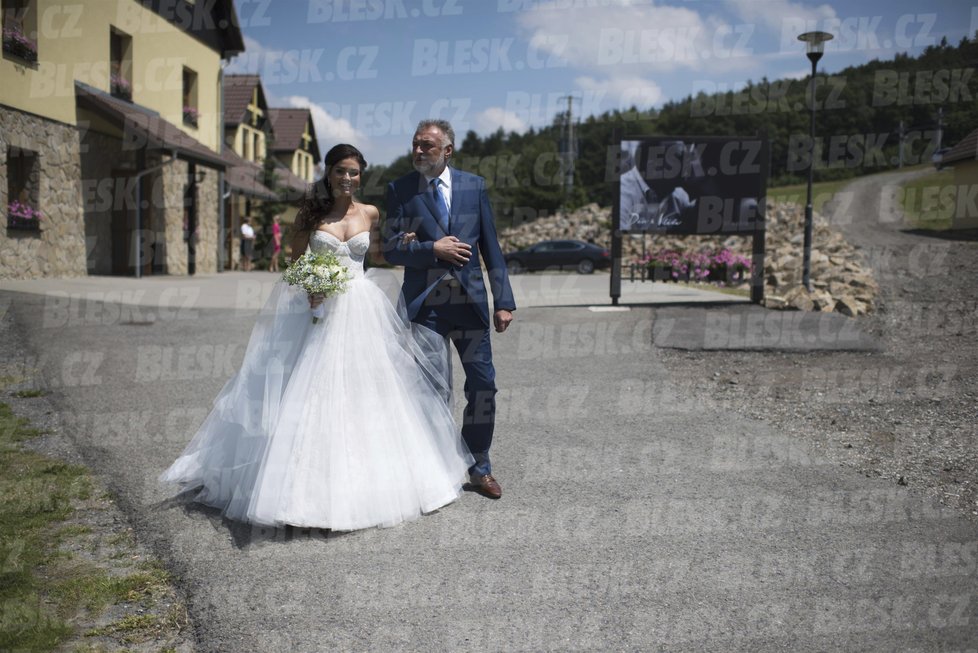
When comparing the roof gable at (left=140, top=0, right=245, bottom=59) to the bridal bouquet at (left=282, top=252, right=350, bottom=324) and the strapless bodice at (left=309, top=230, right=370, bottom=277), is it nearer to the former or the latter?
the strapless bodice at (left=309, top=230, right=370, bottom=277)

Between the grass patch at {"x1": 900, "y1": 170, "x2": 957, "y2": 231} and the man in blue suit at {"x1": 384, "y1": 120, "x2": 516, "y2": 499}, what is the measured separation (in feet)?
102

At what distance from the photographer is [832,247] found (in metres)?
26.6

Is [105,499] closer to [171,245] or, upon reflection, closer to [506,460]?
[506,460]

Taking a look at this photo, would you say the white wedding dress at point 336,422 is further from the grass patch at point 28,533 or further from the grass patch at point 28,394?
the grass patch at point 28,394

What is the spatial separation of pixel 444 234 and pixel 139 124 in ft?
56.2

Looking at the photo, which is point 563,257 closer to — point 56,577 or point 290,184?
point 290,184

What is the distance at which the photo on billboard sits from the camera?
14.7 meters

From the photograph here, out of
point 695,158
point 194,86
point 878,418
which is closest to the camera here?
point 878,418

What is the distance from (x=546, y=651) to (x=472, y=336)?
2.29 m

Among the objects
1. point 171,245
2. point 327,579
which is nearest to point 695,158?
point 327,579

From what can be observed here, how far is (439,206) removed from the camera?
472 cm

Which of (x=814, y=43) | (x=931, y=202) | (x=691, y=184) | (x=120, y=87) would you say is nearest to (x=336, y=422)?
(x=691, y=184)

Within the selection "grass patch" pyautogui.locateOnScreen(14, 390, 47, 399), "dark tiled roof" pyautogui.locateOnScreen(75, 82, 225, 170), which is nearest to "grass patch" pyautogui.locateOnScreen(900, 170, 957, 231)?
"dark tiled roof" pyautogui.locateOnScreen(75, 82, 225, 170)

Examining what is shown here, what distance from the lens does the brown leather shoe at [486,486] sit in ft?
15.4
